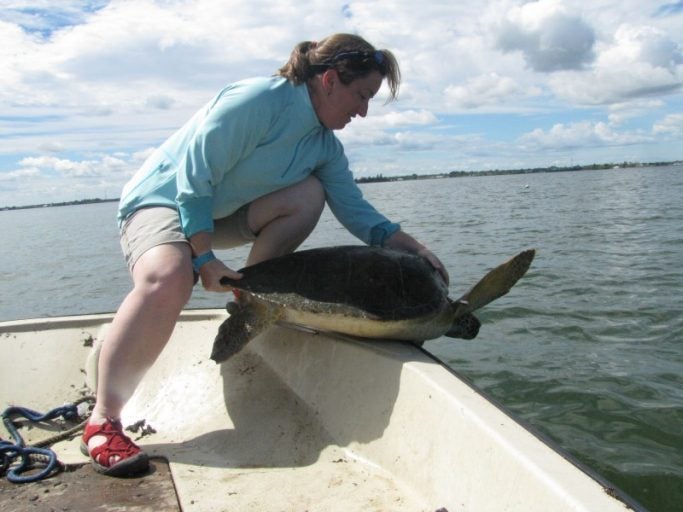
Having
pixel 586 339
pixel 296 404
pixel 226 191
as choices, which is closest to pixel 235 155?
pixel 226 191

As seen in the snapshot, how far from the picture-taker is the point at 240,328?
2.64 meters

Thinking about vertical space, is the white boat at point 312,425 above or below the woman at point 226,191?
below

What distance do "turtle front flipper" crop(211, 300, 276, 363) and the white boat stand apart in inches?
10.2

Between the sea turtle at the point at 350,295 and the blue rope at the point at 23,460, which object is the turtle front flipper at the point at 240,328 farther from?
the blue rope at the point at 23,460

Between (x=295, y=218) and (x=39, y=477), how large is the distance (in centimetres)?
153

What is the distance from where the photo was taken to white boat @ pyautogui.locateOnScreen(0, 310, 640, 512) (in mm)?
1507

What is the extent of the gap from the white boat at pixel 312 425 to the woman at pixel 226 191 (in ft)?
1.25

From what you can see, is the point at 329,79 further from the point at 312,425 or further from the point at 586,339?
the point at 586,339

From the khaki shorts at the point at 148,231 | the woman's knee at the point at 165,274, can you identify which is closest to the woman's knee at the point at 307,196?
the khaki shorts at the point at 148,231

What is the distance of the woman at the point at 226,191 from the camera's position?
214 cm

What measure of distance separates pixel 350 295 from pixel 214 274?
22.7 inches

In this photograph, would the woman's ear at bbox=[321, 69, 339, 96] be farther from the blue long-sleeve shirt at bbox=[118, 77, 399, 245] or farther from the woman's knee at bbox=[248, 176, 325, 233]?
the woman's knee at bbox=[248, 176, 325, 233]

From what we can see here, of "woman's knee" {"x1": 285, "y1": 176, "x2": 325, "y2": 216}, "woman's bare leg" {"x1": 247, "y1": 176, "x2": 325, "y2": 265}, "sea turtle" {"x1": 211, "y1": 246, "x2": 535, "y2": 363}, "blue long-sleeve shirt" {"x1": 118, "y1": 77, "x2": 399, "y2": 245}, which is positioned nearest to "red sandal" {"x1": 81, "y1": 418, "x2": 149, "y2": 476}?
"sea turtle" {"x1": 211, "y1": 246, "x2": 535, "y2": 363}

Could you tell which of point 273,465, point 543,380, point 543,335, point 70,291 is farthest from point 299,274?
point 70,291
